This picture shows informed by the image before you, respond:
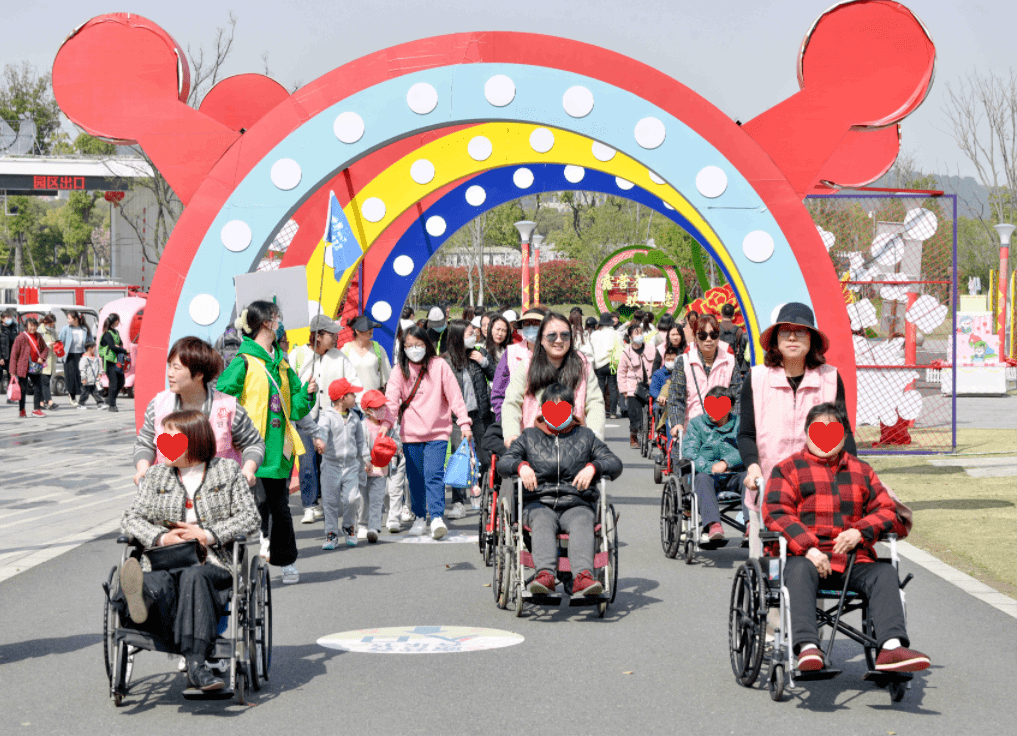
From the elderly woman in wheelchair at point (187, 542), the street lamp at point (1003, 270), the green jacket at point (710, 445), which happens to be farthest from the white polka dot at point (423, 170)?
the street lamp at point (1003, 270)

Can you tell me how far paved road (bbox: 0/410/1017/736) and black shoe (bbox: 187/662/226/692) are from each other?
0.39 feet

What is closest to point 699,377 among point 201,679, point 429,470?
point 429,470

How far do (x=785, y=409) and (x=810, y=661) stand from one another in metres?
1.37

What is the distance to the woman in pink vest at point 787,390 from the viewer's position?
6184mm

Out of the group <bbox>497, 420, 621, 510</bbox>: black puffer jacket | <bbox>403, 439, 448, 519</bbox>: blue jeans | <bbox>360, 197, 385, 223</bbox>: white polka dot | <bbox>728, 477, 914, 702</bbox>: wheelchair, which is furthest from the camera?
<bbox>360, 197, 385, 223</bbox>: white polka dot

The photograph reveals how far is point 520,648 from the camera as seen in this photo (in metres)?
6.55

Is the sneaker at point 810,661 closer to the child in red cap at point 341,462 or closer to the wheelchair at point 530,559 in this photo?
the wheelchair at point 530,559

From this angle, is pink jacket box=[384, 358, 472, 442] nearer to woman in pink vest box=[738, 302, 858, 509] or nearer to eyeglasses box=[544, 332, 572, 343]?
eyeglasses box=[544, 332, 572, 343]

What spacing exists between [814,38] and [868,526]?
561 centimetres

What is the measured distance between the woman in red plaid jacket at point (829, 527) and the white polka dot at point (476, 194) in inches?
519

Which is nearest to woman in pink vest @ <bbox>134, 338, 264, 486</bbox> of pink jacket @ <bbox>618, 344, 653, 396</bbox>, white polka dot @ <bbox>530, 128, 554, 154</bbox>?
white polka dot @ <bbox>530, 128, 554, 154</bbox>

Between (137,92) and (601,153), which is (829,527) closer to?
(137,92)

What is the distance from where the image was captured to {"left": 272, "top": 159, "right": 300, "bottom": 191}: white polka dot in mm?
9867

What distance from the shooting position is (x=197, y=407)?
20.9 feet
